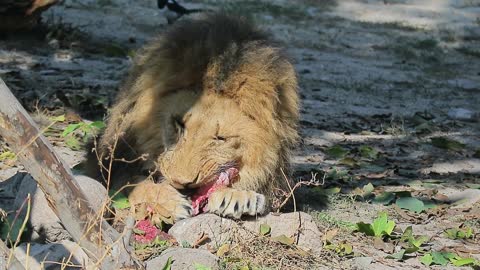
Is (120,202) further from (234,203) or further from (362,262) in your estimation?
(362,262)

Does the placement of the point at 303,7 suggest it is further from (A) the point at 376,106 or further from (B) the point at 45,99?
(B) the point at 45,99

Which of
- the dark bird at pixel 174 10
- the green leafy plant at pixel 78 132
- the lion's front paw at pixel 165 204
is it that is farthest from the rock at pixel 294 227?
the dark bird at pixel 174 10

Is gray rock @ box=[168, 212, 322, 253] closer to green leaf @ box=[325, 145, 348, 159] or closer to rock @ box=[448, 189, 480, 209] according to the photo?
rock @ box=[448, 189, 480, 209]

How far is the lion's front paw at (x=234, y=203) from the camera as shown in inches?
176

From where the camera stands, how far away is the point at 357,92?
9766 mm

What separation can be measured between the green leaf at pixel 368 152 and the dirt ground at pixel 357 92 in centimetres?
2

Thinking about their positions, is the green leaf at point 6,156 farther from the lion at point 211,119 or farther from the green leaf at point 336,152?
the green leaf at point 336,152

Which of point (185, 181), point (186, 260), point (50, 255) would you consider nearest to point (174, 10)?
point (185, 181)

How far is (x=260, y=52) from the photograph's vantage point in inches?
186

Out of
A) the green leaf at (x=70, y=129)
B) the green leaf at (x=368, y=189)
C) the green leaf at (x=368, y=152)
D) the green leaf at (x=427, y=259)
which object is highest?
the green leaf at (x=427, y=259)

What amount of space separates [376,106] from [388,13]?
5.44m

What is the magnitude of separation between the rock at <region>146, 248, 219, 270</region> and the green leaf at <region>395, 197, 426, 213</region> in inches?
76.8

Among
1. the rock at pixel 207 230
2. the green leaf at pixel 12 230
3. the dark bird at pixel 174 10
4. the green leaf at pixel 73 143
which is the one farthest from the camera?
the dark bird at pixel 174 10

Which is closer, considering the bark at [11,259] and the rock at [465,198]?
the bark at [11,259]
